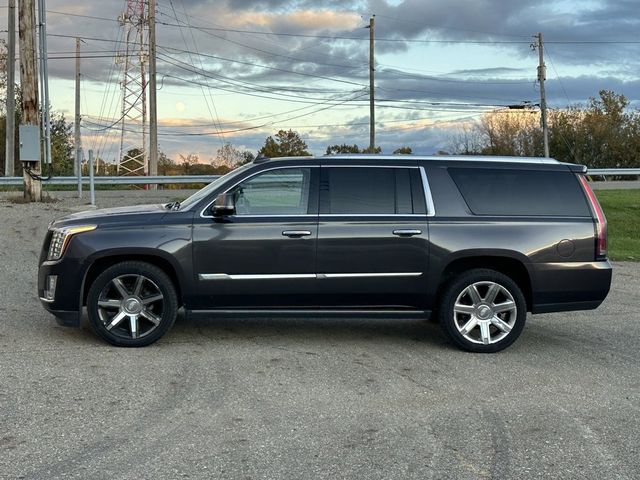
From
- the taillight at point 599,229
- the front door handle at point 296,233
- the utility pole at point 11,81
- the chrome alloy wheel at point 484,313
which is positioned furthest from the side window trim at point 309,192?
the utility pole at point 11,81

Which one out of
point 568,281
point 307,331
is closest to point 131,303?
point 307,331

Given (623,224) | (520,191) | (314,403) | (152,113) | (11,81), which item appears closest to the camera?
(314,403)

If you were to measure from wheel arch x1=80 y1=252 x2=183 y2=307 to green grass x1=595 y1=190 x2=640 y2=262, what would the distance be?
391 inches

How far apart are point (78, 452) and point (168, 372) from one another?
1.65m

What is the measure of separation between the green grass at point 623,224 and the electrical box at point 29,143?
530 inches

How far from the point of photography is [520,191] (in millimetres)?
6754

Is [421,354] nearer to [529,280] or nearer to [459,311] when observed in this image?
[459,311]

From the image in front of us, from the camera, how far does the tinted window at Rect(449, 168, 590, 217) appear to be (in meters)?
6.70

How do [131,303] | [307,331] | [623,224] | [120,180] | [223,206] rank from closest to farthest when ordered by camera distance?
[223,206] → [131,303] → [307,331] → [623,224] → [120,180]

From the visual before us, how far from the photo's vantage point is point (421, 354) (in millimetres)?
6559

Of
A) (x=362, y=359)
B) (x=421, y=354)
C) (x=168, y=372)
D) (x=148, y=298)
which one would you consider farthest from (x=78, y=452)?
(x=421, y=354)

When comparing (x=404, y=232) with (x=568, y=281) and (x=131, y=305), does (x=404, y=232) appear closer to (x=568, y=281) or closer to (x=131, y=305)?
(x=568, y=281)

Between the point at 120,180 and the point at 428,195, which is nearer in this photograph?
the point at 428,195

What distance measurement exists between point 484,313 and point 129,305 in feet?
11.2
